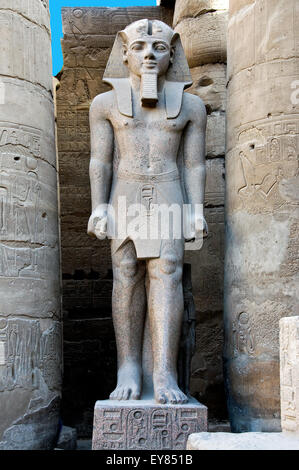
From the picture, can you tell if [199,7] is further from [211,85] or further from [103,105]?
[103,105]

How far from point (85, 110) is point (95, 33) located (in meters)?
0.89

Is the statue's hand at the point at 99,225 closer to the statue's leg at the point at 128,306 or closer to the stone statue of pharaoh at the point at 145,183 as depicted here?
the stone statue of pharaoh at the point at 145,183

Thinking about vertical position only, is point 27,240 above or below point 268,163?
below

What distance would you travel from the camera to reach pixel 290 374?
14.7ft

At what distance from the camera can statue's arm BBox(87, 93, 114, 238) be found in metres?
5.78

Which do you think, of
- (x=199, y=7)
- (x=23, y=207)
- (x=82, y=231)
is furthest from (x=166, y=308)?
(x=199, y=7)

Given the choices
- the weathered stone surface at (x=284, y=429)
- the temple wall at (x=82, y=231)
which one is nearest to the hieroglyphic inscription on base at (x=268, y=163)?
the weathered stone surface at (x=284, y=429)

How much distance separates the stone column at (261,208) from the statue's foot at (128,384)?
3.21 feet

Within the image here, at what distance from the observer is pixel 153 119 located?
580cm

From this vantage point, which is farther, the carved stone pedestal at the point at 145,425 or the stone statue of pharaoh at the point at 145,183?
the stone statue of pharaoh at the point at 145,183

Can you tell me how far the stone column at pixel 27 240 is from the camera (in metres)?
5.71

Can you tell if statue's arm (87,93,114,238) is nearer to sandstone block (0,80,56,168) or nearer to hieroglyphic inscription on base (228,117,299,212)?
sandstone block (0,80,56,168)

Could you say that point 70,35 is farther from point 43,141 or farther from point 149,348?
point 149,348

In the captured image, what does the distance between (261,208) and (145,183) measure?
1.03 m
